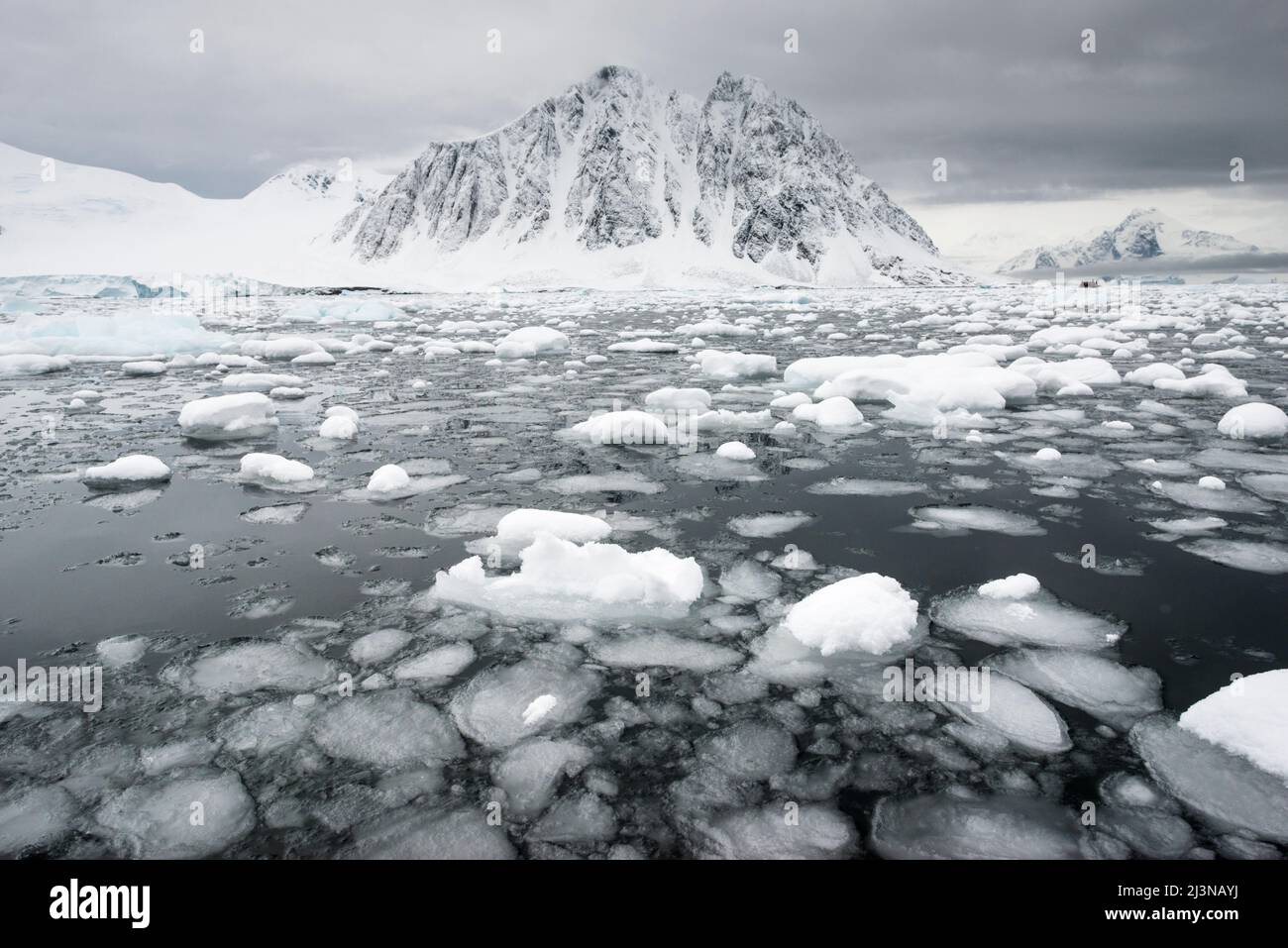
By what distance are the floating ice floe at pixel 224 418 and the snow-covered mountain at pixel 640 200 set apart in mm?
112539

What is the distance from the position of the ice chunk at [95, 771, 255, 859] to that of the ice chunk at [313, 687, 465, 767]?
34 cm

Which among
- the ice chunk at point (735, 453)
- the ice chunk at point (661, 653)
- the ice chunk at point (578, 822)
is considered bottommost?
the ice chunk at point (578, 822)

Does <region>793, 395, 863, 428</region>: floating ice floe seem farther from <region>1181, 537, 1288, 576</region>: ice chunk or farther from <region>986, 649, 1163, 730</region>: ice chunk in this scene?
<region>986, 649, 1163, 730</region>: ice chunk

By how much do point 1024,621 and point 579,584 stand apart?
7.19 ft

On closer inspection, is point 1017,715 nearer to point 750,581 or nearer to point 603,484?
point 750,581

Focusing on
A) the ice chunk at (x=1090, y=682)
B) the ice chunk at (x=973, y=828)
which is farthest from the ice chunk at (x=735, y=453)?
the ice chunk at (x=973, y=828)

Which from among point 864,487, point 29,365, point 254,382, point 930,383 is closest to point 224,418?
point 254,382

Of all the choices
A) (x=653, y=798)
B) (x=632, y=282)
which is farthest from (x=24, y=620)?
(x=632, y=282)

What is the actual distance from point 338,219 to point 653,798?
173 metres

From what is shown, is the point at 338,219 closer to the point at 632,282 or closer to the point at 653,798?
the point at 632,282

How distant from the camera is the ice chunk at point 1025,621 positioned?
3287 mm

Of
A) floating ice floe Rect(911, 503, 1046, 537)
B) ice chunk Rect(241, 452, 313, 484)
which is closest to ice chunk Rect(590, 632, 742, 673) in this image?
floating ice floe Rect(911, 503, 1046, 537)

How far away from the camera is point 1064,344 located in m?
15.2

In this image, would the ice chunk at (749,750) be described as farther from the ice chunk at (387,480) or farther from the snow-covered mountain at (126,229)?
the snow-covered mountain at (126,229)
